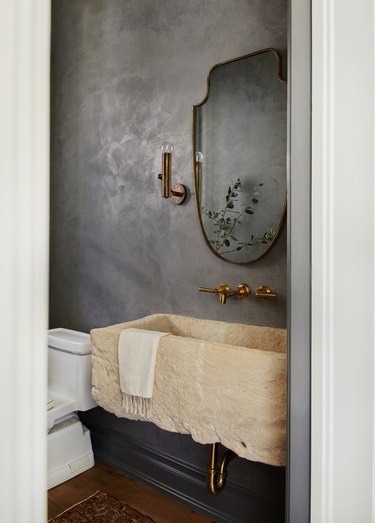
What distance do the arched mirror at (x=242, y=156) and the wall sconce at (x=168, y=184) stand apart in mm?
99

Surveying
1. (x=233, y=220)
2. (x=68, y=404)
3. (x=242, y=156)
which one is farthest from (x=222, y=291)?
(x=68, y=404)

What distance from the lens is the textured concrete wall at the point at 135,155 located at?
1.80m

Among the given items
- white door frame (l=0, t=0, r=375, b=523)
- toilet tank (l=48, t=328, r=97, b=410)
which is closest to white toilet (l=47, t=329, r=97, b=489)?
toilet tank (l=48, t=328, r=97, b=410)

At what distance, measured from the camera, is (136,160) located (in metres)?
2.20

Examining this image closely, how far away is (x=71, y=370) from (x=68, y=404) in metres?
0.18

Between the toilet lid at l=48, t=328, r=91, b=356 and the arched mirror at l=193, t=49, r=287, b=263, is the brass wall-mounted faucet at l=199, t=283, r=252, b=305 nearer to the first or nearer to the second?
the arched mirror at l=193, t=49, r=287, b=263

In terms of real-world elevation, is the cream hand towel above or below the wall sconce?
below

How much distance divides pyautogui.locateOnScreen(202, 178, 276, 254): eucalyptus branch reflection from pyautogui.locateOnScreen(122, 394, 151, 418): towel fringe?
2.47ft

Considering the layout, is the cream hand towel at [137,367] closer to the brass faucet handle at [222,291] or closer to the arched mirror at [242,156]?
the brass faucet handle at [222,291]

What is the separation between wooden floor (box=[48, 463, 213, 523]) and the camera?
1874mm
